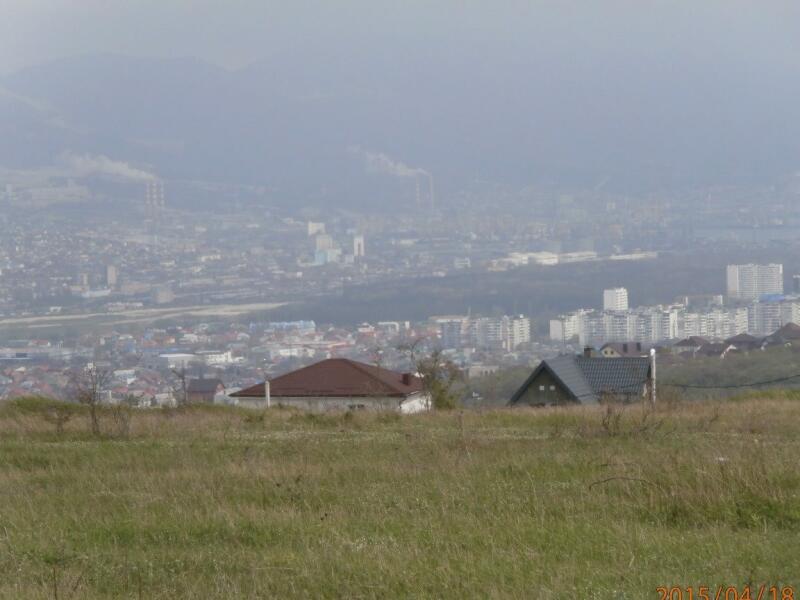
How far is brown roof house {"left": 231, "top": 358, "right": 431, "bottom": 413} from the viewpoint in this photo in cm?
3797

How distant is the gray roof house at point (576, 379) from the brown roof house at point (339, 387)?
3.54 metres

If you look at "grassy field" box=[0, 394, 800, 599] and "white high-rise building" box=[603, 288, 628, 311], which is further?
"white high-rise building" box=[603, 288, 628, 311]

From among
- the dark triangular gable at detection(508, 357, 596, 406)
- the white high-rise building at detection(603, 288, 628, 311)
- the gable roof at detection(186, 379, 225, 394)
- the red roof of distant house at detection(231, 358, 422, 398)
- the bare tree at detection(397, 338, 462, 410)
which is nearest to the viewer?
the bare tree at detection(397, 338, 462, 410)

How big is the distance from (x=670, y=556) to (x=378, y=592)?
1461mm

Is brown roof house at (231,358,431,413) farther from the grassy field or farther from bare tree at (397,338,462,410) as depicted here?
the grassy field

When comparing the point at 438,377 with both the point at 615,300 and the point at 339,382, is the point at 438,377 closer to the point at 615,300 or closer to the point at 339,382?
the point at 339,382

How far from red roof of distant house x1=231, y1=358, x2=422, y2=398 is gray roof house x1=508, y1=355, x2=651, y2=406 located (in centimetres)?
375

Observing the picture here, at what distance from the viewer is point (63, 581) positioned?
571cm

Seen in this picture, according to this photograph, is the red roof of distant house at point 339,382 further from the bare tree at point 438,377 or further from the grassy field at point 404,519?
the grassy field at point 404,519
